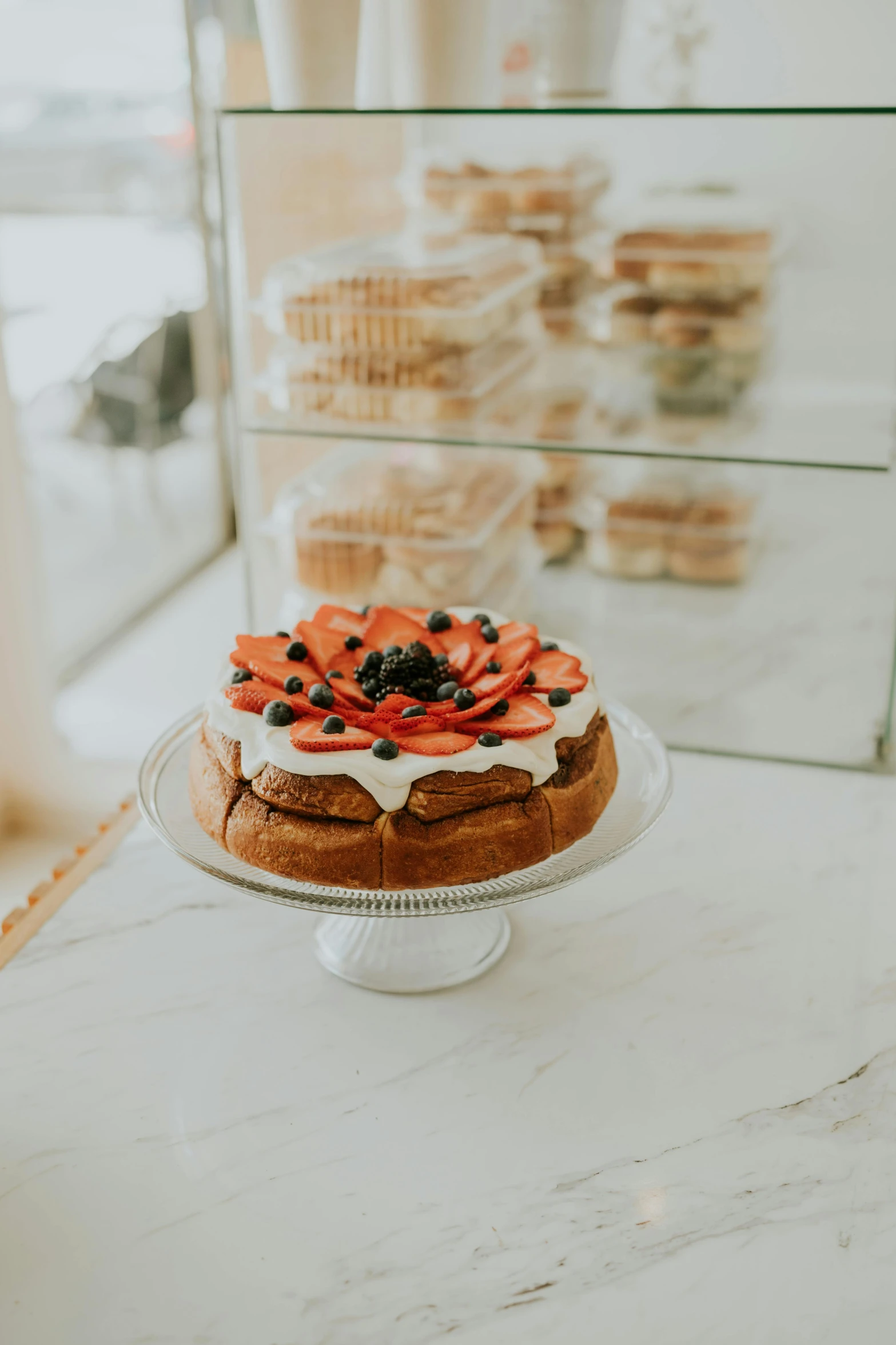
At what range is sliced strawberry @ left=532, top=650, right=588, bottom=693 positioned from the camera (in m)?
1.09

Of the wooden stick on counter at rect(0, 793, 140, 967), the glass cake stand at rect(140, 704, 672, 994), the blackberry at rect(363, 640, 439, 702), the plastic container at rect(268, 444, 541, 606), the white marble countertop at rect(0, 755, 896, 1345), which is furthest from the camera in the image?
the plastic container at rect(268, 444, 541, 606)

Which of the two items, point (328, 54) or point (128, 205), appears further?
point (128, 205)

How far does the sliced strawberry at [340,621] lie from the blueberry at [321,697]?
0.47ft

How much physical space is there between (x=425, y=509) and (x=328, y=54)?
21.7 inches

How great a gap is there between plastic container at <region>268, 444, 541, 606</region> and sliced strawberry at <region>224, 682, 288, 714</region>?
565 millimetres

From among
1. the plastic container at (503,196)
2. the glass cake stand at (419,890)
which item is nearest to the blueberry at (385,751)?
the glass cake stand at (419,890)

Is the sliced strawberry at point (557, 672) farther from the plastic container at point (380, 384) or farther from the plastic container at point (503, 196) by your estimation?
the plastic container at point (503, 196)

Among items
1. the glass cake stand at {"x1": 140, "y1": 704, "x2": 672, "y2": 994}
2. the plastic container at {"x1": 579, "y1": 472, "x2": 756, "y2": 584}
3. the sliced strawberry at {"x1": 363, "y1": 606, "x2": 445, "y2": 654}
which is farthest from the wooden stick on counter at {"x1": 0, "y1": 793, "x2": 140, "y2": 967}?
the plastic container at {"x1": 579, "y1": 472, "x2": 756, "y2": 584}

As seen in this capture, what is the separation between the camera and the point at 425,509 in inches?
63.1

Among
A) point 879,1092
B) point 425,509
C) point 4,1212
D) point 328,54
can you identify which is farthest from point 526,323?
point 4,1212

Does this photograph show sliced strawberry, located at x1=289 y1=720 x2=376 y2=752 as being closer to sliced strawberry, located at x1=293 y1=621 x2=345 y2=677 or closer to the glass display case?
sliced strawberry, located at x1=293 y1=621 x2=345 y2=677

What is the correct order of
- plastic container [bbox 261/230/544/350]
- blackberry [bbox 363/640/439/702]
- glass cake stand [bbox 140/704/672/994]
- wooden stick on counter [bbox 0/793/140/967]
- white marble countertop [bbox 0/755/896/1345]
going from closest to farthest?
white marble countertop [bbox 0/755/896/1345] → glass cake stand [bbox 140/704/672/994] → blackberry [bbox 363/640/439/702] → wooden stick on counter [bbox 0/793/140/967] → plastic container [bbox 261/230/544/350]

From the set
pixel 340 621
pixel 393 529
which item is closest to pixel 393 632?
pixel 340 621

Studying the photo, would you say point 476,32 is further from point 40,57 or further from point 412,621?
point 40,57
